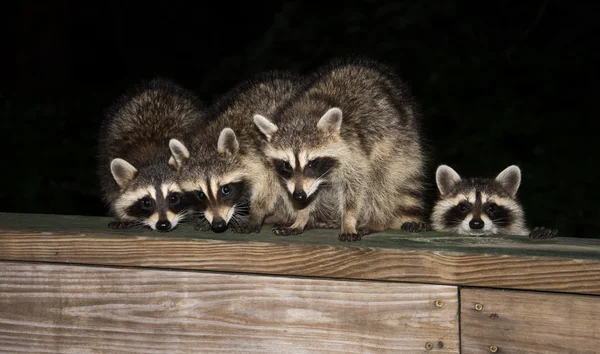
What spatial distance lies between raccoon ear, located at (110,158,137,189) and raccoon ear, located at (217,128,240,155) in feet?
2.07

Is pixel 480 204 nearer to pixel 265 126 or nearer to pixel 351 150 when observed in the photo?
pixel 351 150

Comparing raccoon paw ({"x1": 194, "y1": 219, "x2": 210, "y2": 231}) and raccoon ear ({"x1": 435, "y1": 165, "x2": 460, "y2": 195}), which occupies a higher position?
raccoon ear ({"x1": 435, "y1": 165, "x2": 460, "y2": 195})

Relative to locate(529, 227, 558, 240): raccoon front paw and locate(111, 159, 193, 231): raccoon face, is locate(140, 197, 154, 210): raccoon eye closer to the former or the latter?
locate(111, 159, 193, 231): raccoon face

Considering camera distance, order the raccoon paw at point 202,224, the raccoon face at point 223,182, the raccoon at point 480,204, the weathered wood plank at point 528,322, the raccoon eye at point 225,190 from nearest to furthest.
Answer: the weathered wood plank at point 528,322, the raccoon paw at point 202,224, the raccoon face at point 223,182, the raccoon eye at point 225,190, the raccoon at point 480,204

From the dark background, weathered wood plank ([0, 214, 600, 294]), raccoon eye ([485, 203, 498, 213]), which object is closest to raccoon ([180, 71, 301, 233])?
weathered wood plank ([0, 214, 600, 294])

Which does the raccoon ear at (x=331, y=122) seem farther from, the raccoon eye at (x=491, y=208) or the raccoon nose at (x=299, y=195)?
the raccoon eye at (x=491, y=208)

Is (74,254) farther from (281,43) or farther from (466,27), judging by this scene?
(466,27)

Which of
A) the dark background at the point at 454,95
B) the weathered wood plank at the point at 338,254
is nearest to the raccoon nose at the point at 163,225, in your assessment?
the weathered wood plank at the point at 338,254

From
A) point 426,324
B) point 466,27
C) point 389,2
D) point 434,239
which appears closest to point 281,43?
point 389,2

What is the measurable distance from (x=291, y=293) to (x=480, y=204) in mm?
2048

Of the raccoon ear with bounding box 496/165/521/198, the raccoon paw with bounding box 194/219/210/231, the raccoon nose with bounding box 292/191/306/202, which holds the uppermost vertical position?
the raccoon ear with bounding box 496/165/521/198

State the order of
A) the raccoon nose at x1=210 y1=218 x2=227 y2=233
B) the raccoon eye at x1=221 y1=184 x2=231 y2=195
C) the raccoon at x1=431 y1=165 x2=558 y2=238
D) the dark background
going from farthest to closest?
the dark background → the raccoon at x1=431 y1=165 x2=558 y2=238 → the raccoon eye at x1=221 y1=184 x2=231 y2=195 → the raccoon nose at x1=210 y1=218 x2=227 y2=233

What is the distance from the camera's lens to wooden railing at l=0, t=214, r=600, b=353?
84.1 inches

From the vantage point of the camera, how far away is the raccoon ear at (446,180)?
163 inches
